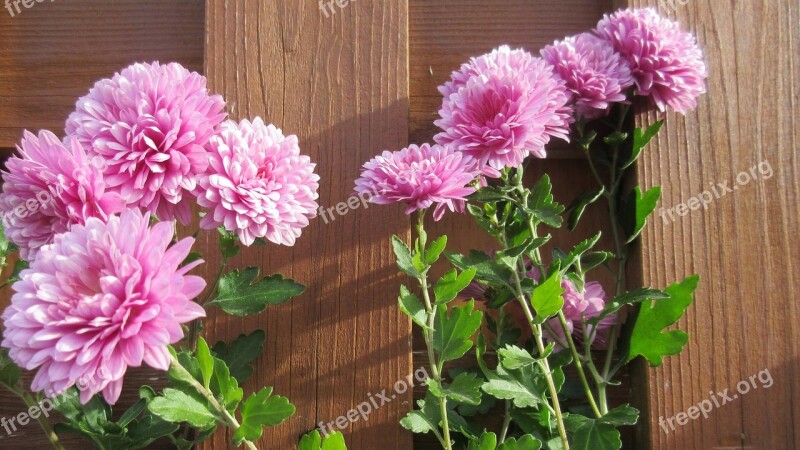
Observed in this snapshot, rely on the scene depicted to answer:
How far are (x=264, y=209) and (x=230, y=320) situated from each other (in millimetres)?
349

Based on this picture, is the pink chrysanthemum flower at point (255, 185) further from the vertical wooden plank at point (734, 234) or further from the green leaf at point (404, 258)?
the vertical wooden plank at point (734, 234)

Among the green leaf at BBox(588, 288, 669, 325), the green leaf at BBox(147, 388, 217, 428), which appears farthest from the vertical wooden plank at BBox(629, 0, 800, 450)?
the green leaf at BBox(147, 388, 217, 428)

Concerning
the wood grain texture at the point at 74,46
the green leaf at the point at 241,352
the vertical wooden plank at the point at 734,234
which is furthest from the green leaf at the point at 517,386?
the wood grain texture at the point at 74,46

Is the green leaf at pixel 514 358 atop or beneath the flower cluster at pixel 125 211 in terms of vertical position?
beneath

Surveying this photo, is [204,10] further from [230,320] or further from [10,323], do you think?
[10,323]

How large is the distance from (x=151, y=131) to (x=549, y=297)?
60 centimetres

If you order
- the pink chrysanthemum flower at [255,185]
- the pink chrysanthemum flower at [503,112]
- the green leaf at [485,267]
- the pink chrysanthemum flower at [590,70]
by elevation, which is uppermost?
the pink chrysanthemum flower at [590,70]

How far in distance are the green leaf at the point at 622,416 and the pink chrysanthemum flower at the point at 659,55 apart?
1.75 feet

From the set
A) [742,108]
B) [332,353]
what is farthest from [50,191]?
[742,108]

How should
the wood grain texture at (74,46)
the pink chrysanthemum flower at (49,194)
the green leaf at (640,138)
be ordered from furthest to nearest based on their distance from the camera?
the wood grain texture at (74,46)
the green leaf at (640,138)
the pink chrysanthemum flower at (49,194)

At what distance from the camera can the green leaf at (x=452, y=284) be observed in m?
0.90

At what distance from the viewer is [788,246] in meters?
1.09

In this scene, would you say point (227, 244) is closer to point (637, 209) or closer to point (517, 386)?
point (517, 386)

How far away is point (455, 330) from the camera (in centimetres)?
91
